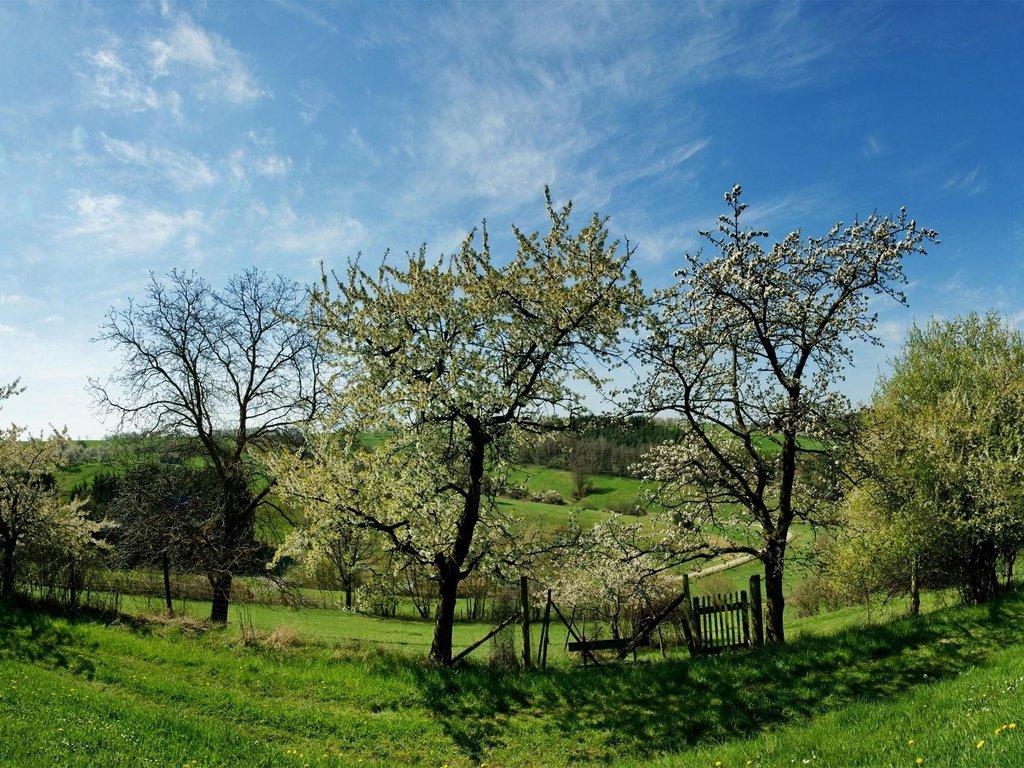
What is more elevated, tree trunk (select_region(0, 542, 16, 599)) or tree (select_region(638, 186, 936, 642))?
tree (select_region(638, 186, 936, 642))

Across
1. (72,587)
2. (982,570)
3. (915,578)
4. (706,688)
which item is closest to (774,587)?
(706,688)

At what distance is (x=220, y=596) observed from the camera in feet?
73.5

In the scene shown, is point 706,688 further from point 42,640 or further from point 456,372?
point 42,640

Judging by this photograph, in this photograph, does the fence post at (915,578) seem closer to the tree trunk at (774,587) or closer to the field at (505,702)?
the field at (505,702)

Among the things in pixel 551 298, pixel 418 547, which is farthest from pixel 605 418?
pixel 418 547

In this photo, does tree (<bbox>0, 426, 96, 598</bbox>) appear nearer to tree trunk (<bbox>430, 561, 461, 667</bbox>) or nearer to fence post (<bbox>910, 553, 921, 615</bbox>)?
tree trunk (<bbox>430, 561, 461, 667</bbox>)

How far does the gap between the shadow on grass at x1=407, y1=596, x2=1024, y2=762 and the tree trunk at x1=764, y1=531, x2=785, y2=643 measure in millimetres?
1191

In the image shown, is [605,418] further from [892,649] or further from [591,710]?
[892,649]

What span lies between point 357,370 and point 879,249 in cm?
1231

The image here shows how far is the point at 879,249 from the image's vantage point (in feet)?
44.4

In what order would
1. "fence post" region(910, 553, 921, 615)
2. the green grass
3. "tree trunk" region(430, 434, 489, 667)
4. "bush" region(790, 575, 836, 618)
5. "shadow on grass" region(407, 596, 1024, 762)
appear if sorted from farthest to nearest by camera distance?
"bush" region(790, 575, 836, 618), "fence post" region(910, 553, 921, 615), "tree trunk" region(430, 434, 489, 667), "shadow on grass" region(407, 596, 1024, 762), the green grass

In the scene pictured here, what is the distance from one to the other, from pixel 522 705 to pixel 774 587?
7.06 meters

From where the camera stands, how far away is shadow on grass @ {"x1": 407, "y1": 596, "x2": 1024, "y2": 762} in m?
10.2

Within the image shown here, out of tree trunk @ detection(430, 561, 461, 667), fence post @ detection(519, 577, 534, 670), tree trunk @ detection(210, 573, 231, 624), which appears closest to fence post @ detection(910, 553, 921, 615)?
fence post @ detection(519, 577, 534, 670)
